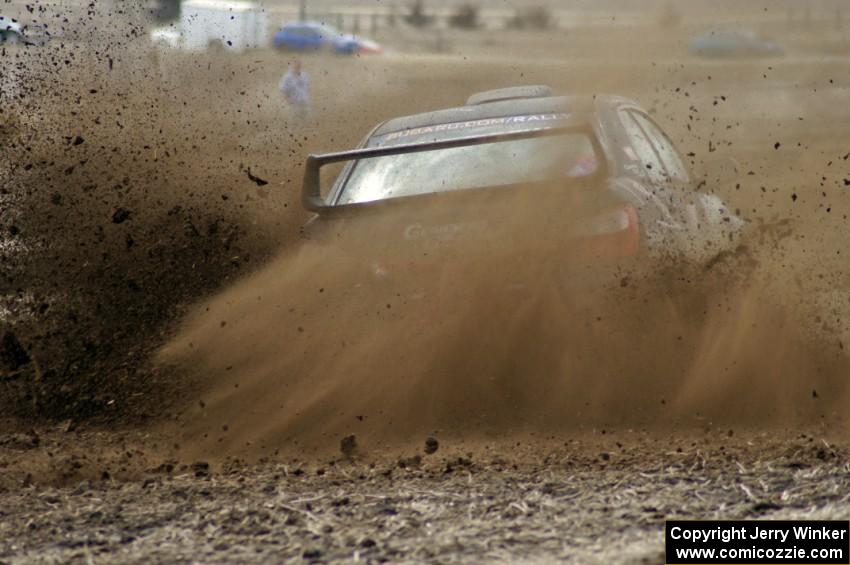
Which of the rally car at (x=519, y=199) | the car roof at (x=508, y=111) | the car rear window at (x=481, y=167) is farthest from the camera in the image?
the car roof at (x=508, y=111)

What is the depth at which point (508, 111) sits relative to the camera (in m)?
6.11

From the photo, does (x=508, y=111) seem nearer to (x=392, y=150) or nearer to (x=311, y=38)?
(x=392, y=150)

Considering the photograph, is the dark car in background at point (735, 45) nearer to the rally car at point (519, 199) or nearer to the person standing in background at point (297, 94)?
the rally car at point (519, 199)

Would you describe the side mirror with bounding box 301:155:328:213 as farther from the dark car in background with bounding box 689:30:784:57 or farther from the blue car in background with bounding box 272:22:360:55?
the blue car in background with bounding box 272:22:360:55

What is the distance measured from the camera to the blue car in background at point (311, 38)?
19.0 meters

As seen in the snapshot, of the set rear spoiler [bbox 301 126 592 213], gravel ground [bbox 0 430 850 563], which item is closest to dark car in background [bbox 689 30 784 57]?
rear spoiler [bbox 301 126 592 213]

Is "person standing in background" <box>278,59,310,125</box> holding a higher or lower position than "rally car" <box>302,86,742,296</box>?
higher

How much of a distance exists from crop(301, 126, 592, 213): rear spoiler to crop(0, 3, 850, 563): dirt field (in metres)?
0.29

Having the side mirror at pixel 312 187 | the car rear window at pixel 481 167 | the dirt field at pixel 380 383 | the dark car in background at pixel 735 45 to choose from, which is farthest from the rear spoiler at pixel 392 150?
the dark car in background at pixel 735 45

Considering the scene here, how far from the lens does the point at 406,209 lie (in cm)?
528

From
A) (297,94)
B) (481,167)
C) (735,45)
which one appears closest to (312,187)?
(481,167)

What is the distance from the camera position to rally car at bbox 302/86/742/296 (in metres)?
5.25

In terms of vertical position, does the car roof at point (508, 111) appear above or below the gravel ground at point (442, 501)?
above

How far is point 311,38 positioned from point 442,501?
16364mm
